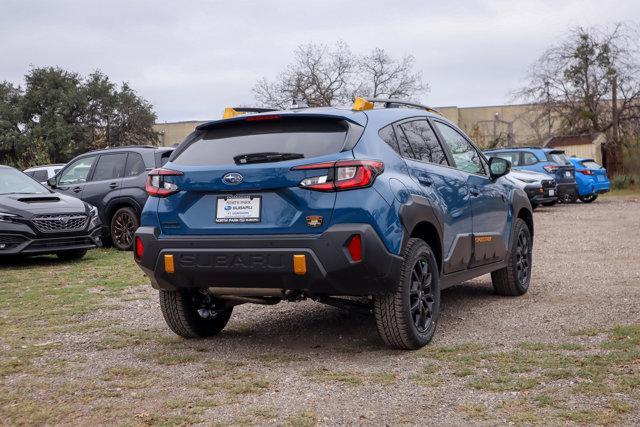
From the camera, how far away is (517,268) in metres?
8.40

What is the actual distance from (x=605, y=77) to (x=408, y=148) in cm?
3922

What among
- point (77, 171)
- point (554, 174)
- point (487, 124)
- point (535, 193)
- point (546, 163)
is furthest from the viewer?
point (487, 124)

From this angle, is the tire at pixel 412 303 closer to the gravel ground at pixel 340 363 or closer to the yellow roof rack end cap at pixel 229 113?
the gravel ground at pixel 340 363

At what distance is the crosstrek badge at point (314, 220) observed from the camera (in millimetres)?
5484

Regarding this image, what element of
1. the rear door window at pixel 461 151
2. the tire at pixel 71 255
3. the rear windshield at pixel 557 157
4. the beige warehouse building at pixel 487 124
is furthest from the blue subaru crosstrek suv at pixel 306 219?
the beige warehouse building at pixel 487 124

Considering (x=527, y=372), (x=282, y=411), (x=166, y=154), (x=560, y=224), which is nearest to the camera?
(x=282, y=411)

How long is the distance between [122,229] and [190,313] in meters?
8.00

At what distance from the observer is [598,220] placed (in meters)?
19.2

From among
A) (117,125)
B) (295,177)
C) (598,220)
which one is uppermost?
(117,125)

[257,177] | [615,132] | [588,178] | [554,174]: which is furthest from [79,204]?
[615,132]

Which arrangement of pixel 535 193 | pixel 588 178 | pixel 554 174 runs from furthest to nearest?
pixel 588 178, pixel 554 174, pixel 535 193

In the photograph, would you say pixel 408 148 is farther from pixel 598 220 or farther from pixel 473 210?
pixel 598 220

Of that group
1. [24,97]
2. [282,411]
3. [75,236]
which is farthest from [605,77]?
[282,411]

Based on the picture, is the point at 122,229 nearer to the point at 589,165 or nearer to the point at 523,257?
the point at 523,257
